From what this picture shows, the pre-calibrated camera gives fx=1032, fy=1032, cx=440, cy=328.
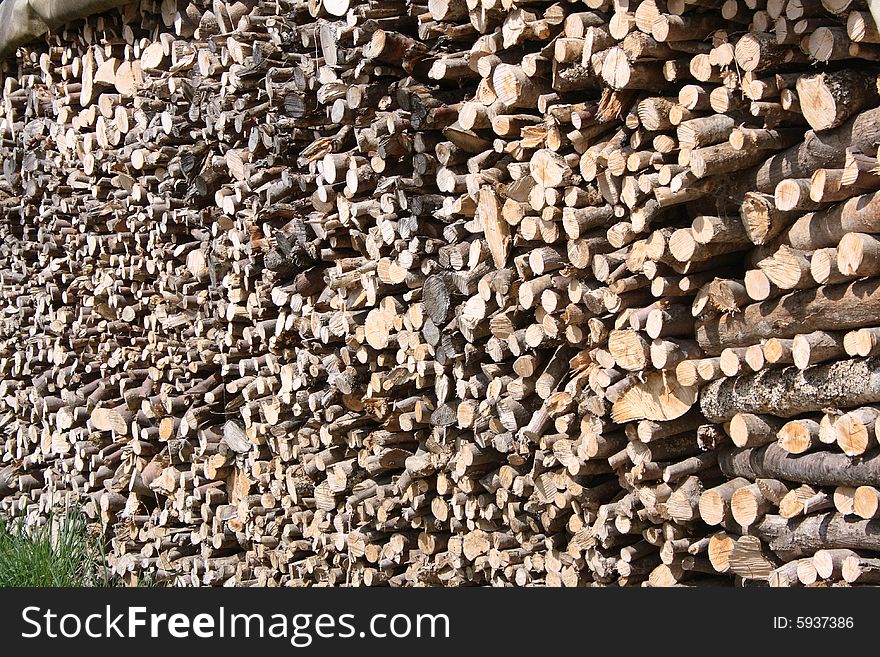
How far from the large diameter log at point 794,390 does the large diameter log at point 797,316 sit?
0.08 metres

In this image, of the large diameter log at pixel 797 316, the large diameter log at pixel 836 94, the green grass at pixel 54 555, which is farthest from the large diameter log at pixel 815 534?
the green grass at pixel 54 555

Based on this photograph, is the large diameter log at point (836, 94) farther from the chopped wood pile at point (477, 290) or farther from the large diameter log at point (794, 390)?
the large diameter log at point (794, 390)

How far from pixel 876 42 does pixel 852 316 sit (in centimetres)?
55

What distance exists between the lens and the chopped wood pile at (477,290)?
2.25 meters

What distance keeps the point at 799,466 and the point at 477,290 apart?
1068mm

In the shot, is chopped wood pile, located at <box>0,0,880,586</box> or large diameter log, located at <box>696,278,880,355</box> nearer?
large diameter log, located at <box>696,278,880,355</box>

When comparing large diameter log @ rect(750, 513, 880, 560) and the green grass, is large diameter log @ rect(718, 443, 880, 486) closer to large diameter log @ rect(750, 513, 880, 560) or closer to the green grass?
large diameter log @ rect(750, 513, 880, 560)

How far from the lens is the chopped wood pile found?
7.37 feet

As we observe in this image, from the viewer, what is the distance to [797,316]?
7.41 feet

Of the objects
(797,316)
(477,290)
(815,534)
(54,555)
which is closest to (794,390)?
(797,316)

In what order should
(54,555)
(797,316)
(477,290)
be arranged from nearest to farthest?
(797,316), (477,290), (54,555)

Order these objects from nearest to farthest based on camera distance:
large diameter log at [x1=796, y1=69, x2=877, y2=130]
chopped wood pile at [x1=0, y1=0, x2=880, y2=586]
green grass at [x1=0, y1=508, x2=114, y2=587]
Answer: large diameter log at [x1=796, y1=69, x2=877, y2=130], chopped wood pile at [x1=0, y1=0, x2=880, y2=586], green grass at [x1=0, y1=508, x2=114, y2=587]

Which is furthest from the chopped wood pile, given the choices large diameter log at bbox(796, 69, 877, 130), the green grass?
the green grass

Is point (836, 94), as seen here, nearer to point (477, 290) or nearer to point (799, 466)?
point (799, 466)
